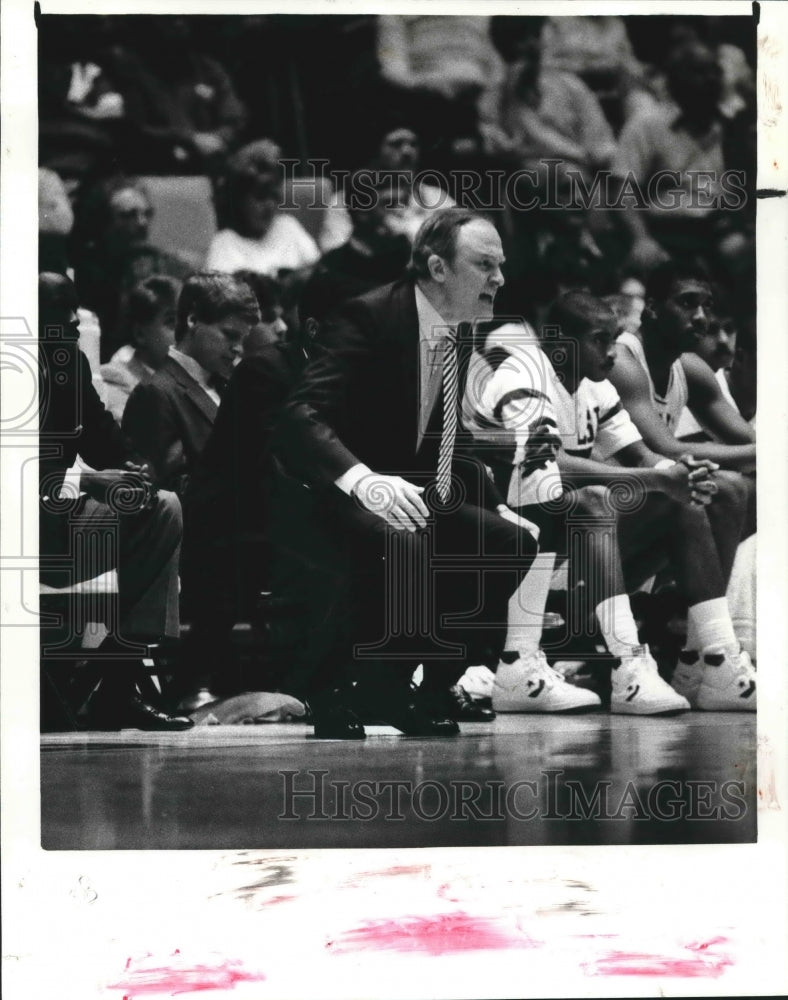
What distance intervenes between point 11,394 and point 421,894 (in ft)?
6.06

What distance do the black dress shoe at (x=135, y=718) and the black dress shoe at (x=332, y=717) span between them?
0.36 metres

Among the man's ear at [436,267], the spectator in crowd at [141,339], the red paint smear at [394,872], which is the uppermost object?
the man's ear at [436,267]

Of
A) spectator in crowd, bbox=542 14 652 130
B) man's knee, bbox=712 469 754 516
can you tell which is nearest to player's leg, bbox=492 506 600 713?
man's knee, bbox=712 469 754 516

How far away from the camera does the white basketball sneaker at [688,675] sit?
11.8 feet

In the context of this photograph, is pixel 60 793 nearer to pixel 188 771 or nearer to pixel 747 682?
pixel 188 771

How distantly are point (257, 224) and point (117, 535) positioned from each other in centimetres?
98

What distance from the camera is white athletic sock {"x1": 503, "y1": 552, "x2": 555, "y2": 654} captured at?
3561 millimetres

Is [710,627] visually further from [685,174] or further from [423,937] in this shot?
[685,174]

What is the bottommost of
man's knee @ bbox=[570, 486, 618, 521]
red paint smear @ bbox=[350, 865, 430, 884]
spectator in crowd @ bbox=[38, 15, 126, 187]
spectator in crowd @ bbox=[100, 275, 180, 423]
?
red paint smear @ bbox=[350, 865, 430, 884]

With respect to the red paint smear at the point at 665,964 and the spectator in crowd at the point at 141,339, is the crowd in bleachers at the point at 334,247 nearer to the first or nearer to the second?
the spectator in crowd at the point at 141,339

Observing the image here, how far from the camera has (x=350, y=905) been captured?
3490 millimetres

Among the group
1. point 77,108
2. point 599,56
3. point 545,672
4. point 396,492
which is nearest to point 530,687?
point 545,672

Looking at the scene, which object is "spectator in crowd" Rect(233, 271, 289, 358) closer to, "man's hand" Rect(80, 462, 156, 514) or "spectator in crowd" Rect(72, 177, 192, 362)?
"spectator in crowd" Rect(72, 177, 192, 362)

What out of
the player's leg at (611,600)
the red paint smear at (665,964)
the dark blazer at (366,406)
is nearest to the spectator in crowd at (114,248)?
the dark blazer at (366,406)
